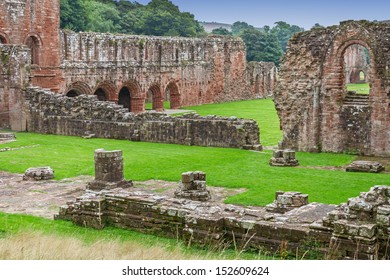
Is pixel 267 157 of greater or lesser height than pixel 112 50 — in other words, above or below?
below

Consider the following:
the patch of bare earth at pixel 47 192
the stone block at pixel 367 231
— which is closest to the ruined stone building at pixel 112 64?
the patch of bare earth at pixel 47 192

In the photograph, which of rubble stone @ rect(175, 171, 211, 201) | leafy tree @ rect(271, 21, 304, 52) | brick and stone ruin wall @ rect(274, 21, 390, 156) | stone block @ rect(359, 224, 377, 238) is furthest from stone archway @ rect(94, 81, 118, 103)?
leafy tree @ rect(271, 21, 304, 52)

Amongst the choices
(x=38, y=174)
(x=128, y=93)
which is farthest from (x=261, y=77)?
(x=38, y=174)

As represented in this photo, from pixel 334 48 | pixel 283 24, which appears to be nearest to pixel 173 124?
pixel 334 48

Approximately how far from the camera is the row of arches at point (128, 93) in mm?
34844

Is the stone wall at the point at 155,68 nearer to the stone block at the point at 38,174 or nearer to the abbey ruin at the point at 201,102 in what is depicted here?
the abbey ruin at the point at 201,102

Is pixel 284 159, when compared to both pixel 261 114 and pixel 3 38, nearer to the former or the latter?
pixel 3 38

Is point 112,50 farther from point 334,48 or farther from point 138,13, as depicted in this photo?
point 138,13

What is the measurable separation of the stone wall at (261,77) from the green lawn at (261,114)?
19.1 feet

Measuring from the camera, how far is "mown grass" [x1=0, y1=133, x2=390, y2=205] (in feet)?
49.9

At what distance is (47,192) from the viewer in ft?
50.7

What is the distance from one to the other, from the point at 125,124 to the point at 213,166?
705cm

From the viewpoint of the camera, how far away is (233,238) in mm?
10383

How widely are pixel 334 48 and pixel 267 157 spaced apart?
418 centimetres
